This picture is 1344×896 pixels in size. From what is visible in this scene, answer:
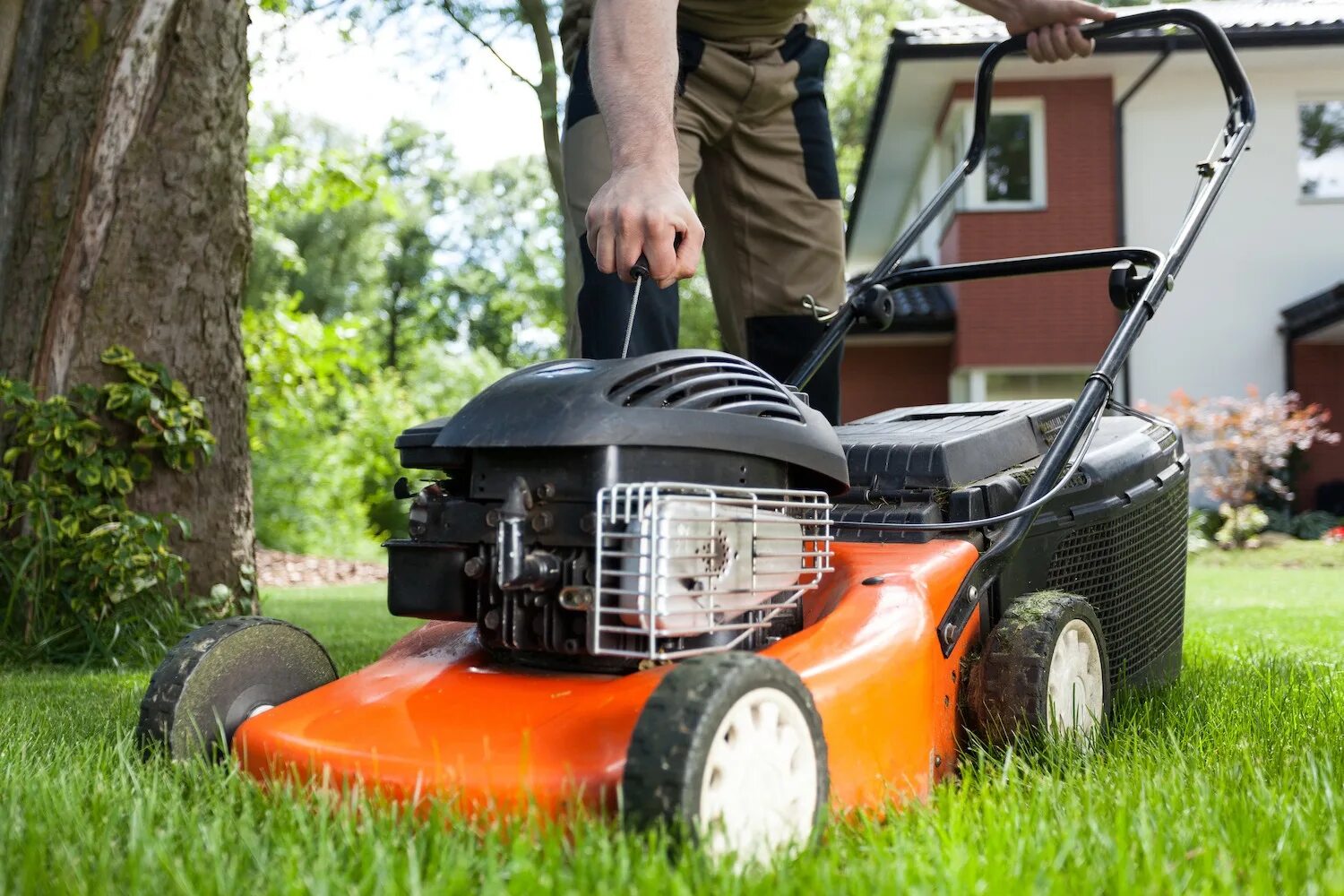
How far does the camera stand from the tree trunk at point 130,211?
3646 millimetres

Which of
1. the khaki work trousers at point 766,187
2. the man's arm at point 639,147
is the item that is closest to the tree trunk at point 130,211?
the khaki work trousers at point 766,187

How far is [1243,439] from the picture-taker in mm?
11297

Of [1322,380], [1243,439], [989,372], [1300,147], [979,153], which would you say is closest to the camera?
[979,153]

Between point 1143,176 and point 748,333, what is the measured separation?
11.3 metres

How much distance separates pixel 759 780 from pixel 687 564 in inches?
10.4

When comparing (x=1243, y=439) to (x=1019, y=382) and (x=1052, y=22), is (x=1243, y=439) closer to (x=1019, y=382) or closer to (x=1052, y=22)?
(x=1019, y=382)

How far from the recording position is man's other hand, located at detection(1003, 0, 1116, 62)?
2.76m

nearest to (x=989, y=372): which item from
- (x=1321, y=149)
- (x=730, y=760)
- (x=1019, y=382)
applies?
(x=1019, y=382)

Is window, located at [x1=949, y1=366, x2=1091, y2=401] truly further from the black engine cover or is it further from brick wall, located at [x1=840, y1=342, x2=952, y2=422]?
the black engine cover

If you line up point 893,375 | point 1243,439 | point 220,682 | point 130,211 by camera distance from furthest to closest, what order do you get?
point 893,375 < point 1243,439 < point 130,211 < point 220,682

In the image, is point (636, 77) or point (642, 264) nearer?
point (642, 264)

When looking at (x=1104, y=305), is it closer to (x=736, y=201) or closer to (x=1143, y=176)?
(x=1143, y=176)

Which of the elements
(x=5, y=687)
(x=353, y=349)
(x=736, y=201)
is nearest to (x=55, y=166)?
(x=5, y=687)

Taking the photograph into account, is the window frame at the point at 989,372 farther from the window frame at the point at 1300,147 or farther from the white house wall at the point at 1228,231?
the window frame at the point at 1300,147
